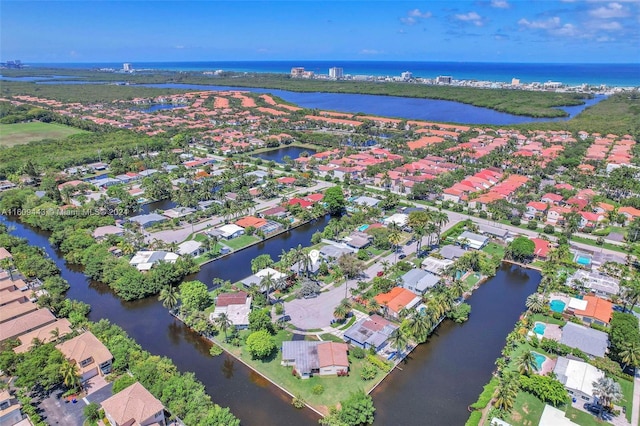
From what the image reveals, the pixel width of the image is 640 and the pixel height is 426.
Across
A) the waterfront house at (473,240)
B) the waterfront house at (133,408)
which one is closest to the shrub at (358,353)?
the waterfront house at (133,408)

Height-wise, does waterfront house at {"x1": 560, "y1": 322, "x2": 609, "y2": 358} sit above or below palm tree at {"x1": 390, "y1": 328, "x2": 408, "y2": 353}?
below

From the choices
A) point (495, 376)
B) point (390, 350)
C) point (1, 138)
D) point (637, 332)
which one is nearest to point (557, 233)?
point (637, 332)

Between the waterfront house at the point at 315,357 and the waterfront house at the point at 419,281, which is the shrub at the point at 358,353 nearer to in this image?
the waterfront house at the point at 315,357

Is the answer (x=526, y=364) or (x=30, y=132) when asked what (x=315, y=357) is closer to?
(x=526, y=364)

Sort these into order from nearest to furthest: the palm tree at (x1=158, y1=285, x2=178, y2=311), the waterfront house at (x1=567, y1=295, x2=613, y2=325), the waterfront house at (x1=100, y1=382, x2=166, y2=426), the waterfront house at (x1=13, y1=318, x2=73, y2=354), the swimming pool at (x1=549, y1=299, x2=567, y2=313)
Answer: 1. the waterfront house at (x1=100, y1=382, x2=166, y2=426)
2. the waterfront house at (x1=13, y1=318, x2=73, y2=354)
3. the waterfront house at (x1=567, y1=295, x2=613, y2=325)
4. the palm tree at (x1=158, y1=285, x2=178, y2=311)
5. the swimming pool at (x1=549, y1=299, x2=567, y2=313)

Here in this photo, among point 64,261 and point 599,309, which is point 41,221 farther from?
point 599,309

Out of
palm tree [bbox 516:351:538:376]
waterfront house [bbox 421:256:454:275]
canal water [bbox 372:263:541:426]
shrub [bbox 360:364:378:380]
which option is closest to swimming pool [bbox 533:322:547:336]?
canal water [bbox 372:263:541:426]

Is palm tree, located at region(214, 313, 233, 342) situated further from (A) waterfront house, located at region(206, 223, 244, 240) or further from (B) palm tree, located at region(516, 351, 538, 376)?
(B) palm tree, located at region(516, 351, 538, 376)
